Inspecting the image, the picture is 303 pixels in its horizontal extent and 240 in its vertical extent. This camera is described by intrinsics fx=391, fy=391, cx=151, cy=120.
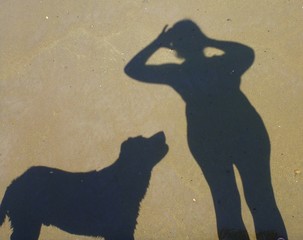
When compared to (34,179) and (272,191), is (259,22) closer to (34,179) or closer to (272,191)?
(272,191)

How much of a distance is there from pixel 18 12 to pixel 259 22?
176 inches

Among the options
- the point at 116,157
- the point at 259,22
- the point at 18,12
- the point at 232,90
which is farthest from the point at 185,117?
the point at 18,12

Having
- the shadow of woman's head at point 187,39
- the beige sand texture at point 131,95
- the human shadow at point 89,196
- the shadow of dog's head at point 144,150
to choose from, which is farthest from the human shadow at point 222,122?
the human shadow at point 89,196

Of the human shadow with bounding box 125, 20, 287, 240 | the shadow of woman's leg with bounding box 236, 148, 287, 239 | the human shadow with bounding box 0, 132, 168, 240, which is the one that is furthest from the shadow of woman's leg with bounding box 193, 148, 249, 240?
the human shadow with bounding box 0, 132, 168, 240

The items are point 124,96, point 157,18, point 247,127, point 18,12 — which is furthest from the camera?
point 18,12

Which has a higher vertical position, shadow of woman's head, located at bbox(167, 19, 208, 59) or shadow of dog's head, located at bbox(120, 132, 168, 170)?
shadow of woman's head, located at bbox(167, 19, 208, 59)

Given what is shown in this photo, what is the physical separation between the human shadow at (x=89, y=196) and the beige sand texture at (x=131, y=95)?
0.13 metres

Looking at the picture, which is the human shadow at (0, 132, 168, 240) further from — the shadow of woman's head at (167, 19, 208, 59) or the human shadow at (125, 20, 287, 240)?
the shadow of woman's head at (167, 19, 208, 59)

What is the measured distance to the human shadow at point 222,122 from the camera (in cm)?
534

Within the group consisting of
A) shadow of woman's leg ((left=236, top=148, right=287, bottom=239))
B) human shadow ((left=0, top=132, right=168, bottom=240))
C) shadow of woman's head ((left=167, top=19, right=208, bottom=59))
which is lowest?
human shadow ((left=0, top=132, right=168, bottom=240))

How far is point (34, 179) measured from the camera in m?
6.05

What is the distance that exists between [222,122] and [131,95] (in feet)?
5.01

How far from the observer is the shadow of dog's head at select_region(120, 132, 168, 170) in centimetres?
586

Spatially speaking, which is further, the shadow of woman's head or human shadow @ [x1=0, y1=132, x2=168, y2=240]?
the shadow of woman's head
